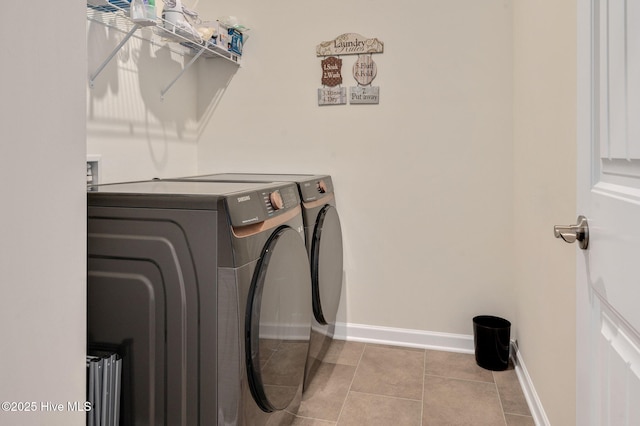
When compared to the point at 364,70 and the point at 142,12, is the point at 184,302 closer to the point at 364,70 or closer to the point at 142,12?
the point at 142,12

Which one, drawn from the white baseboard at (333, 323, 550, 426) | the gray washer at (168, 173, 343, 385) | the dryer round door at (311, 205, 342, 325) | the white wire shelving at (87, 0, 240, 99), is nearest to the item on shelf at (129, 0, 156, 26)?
the white wire shelving at (87, 0, 240, 99)

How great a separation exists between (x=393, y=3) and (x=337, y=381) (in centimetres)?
204

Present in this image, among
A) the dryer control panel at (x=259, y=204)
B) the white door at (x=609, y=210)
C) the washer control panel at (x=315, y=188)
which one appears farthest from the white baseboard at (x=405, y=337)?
the white door at (x=609, y=210)

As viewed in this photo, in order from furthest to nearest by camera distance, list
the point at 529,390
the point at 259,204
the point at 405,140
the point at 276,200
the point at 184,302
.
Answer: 1. the point at 405,140
2. the point at 529,390
3. the point at 276,200
4. the point at 259,204
5. the point at 184,302

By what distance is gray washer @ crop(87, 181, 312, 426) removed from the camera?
118 cm

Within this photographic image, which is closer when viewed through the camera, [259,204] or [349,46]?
[259,204]

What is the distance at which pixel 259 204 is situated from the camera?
1.35 metres

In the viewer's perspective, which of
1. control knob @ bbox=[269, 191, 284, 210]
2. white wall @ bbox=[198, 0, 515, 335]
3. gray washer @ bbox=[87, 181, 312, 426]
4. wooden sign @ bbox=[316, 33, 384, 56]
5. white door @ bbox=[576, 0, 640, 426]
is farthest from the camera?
wooden sign @ bbox=[316, 33, 384, 56]

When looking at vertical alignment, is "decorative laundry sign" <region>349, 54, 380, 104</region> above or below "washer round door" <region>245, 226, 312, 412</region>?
above

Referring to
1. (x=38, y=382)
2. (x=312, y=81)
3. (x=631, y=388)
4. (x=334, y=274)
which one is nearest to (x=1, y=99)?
(x=38, y=382)

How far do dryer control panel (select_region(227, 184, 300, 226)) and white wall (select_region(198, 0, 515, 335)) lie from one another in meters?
0.93

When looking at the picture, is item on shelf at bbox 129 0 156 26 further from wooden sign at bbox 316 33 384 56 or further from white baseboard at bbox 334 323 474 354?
white baseboard at bbox 334 323 474 354

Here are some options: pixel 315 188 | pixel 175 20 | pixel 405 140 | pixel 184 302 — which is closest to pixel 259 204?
pixel 184 302

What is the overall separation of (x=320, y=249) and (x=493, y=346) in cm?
102
